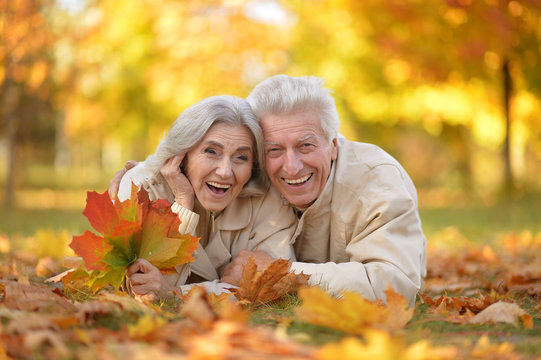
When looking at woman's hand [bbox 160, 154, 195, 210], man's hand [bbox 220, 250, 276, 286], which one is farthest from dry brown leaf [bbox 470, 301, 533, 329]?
woman's hand [bbox 160, 154, 195, 210]

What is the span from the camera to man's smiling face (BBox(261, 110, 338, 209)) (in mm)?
3127

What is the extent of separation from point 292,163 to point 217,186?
1.36ft

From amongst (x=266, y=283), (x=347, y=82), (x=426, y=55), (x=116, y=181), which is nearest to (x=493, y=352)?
(x=266, y=283)

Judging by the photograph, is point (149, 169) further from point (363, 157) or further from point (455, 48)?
point (455, 48)

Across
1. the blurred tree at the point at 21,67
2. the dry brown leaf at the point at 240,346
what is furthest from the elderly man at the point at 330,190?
the blurred tree at the point at 21,67

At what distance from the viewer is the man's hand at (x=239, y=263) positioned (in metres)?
2.94

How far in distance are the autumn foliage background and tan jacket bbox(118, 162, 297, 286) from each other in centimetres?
67

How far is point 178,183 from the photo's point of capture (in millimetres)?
3131

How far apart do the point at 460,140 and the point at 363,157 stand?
45.8 feet

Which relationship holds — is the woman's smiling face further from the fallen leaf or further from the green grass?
the fallen leaf

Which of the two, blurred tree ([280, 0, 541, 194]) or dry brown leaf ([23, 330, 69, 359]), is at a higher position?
blurred tree ([280, 0, 541, 194])

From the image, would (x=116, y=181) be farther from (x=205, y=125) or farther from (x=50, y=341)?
(x=50, y=341)

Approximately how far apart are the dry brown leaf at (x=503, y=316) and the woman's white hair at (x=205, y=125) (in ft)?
4.70

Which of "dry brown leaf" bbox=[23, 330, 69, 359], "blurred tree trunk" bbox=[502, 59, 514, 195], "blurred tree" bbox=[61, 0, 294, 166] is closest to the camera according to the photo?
"dry brown leaf" bbox=[23, 330, 69, 359]
